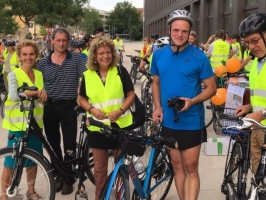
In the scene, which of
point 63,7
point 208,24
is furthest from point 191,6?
point 63,7

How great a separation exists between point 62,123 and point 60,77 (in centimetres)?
53

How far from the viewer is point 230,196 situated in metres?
3.14

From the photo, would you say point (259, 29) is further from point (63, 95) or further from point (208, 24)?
point (208, 24)

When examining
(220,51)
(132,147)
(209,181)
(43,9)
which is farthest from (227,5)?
(132,147)

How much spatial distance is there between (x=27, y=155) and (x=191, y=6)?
72.0ft

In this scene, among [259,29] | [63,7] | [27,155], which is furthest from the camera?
[63,7]

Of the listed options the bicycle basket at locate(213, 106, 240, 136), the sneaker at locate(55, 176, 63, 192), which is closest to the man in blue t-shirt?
the bicycle basket at locate(213, 106, 240, 136)

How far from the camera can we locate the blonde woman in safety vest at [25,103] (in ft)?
10.9

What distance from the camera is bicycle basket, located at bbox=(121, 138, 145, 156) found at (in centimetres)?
261

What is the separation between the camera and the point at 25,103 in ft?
11.3

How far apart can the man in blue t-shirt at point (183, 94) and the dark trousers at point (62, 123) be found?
1.14m

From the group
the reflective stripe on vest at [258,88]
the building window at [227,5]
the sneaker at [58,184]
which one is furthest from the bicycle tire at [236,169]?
Result: the building window at [227,5]

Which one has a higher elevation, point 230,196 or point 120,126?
point 120,126

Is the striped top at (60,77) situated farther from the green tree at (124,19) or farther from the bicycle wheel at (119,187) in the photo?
the green tree at (124,19)
